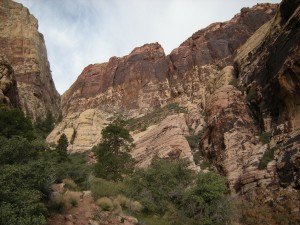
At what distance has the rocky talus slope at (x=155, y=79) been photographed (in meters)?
60.9

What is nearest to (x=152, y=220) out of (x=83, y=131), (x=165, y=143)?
(x=165, y=143)

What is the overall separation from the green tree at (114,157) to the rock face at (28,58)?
41.2 m

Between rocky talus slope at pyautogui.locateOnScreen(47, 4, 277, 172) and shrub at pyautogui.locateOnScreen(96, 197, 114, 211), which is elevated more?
rocky talus slope at pyautogui.locateOnScreen(47, 4, 277, 172)

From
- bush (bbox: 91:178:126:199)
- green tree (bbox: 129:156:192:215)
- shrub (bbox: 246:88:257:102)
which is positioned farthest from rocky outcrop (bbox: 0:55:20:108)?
shrub (bbox: 246:88:257:102)

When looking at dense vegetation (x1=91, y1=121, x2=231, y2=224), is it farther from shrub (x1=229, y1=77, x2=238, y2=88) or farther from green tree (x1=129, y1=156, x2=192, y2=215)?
shrub (x1=229, y1=77, x2=238, y2=88)

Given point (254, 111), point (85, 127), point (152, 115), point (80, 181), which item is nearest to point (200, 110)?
point (152, 115)

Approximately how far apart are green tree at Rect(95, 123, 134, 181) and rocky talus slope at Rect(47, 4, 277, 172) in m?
17.9

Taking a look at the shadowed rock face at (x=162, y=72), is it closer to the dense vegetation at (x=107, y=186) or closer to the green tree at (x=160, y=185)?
the dense vegetation at (x=107, y=186)

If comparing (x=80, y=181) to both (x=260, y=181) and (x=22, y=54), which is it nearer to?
(x=260, y=181)

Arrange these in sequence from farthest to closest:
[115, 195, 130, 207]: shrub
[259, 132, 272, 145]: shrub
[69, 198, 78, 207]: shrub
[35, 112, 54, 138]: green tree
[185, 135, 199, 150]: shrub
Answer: [35, 112, 54, 138]: green tree, [185, 135, 199, 150]: shrub, [259, 132, 272, 145]: shrub, [115, 195, 130, 207]: shrub, [69, 198, 78, 207]: shrub

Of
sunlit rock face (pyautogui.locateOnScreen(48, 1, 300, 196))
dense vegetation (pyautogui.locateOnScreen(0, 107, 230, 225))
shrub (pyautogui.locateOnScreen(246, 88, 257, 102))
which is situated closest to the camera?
dense vegetation (pyautogui.locateOnScreen(0, 107, 230, 225))

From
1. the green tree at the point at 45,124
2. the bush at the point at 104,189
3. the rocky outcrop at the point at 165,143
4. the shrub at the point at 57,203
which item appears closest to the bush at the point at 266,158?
the rocky outcrop at the point at 165,143

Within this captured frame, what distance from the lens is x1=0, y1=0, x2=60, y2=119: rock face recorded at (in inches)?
2958

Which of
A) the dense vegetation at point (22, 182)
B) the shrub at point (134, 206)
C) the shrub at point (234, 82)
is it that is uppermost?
the shrub at point (234, 82)
